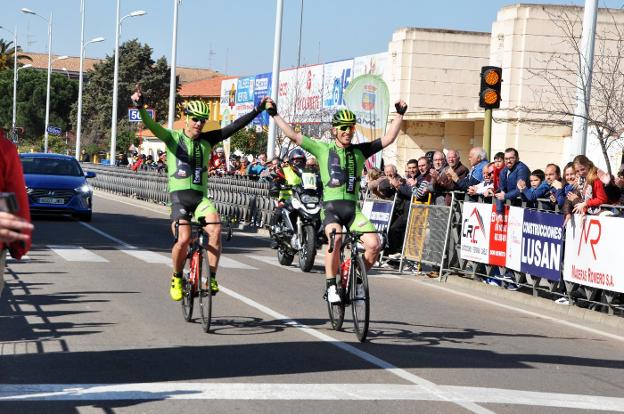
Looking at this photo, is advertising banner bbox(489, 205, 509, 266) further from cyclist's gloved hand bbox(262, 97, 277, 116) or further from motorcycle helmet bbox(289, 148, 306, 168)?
cyclist's gloved hand bbox(262, 97, 277, 116)

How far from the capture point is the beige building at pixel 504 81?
36781 mm

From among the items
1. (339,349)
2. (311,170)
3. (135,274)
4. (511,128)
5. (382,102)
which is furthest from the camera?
(511,128)

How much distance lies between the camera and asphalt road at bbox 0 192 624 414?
8.02m

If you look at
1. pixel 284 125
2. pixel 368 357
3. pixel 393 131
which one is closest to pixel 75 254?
pixel 284 125

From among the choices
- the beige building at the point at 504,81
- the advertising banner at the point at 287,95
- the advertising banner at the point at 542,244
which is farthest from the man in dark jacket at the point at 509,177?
the advertising banner at the point at 287,95

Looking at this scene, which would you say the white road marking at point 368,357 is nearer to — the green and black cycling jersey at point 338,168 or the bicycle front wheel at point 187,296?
the bicycle front wheel at point 187,296

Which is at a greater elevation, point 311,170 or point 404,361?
point 311,170

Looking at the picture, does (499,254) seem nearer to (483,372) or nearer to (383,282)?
(383,282)

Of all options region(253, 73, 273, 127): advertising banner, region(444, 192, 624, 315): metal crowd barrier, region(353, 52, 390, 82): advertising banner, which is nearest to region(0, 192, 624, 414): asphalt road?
region(444, 192, 624, 315): metal crowd barrier

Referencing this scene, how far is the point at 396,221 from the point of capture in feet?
67.9

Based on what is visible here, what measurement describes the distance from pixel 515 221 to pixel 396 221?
4259 mm

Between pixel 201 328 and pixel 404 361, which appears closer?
pixel 404 361

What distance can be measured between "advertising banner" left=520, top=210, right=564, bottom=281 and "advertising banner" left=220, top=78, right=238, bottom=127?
54823 millimetres

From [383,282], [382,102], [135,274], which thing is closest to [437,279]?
[383,282]
